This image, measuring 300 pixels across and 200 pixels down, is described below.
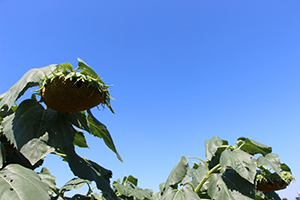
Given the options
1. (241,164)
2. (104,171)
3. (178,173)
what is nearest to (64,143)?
(104,171)

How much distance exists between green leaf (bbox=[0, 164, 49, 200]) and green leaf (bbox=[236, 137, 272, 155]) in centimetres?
265

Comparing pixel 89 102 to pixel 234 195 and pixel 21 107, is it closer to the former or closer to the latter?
pixel 21 107

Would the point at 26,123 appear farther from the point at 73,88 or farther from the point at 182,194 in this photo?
the point at 182,194

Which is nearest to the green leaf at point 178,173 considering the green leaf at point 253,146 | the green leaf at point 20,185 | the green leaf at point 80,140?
the green leaf at point 253,146

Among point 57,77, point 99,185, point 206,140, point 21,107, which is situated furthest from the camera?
point 206,140

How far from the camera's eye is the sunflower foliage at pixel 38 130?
1.87 m

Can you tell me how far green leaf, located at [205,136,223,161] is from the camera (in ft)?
11.0

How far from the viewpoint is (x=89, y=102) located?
6.98 feet

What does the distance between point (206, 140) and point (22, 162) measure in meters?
2.43

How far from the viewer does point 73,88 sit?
6.60ft

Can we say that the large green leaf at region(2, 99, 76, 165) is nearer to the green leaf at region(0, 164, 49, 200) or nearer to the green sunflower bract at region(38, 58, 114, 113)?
the green leaf at region(0, 164, 49, 200)

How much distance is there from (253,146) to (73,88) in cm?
266

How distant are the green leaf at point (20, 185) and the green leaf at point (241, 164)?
198 cm

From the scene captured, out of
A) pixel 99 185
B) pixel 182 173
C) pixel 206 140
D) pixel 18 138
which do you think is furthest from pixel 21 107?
pixel 206 140
